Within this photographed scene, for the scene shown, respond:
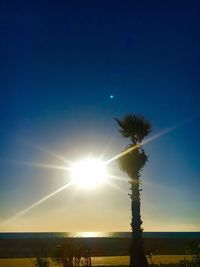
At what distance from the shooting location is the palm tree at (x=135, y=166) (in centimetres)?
3686

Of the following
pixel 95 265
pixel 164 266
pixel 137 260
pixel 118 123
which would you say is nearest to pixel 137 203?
pixel 137 260

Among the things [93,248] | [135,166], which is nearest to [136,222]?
[135,166]

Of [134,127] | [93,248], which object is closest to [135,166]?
[134,127]

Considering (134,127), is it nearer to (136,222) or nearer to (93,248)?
(136,222)

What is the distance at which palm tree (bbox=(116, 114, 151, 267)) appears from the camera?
36.9 meters

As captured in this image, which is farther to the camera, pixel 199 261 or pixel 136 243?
pixel 136 243

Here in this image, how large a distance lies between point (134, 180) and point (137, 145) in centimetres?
311

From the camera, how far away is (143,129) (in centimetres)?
3966

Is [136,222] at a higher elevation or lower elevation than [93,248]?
lower

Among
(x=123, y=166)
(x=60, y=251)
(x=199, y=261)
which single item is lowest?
(x=199, y=261)

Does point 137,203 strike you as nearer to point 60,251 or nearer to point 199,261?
point 60,251

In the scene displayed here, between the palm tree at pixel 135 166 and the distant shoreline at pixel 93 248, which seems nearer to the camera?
the palm tree at pixel 135 166

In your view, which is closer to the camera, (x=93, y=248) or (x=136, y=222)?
(x=136, y=222)

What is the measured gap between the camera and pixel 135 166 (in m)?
38.3
